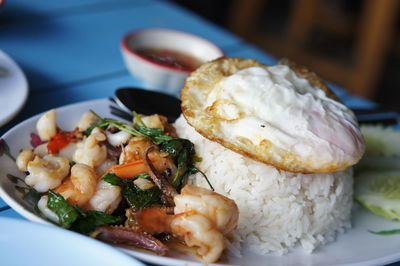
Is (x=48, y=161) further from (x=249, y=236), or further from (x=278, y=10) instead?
(x=278, y=10)

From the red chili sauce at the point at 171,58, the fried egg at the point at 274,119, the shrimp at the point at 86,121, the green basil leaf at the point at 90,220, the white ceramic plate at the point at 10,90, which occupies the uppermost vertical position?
the fried egg at the point at 274,119

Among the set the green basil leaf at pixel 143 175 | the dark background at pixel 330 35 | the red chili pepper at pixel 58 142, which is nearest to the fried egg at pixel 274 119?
the green basil leaf at pixel 143 175

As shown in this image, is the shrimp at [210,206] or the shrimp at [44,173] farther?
the shrimp at [44,173]

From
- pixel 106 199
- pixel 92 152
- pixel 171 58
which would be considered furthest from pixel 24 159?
pixel 171 58

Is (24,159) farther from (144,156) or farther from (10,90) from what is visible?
(10,90)

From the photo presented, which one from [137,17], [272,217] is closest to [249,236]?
[272,217]

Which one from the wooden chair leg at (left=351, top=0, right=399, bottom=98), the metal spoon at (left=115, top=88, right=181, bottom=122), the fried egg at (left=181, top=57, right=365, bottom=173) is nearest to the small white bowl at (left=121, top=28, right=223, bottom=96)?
the metal spoon at (left=115, top=88, right=181, bottom=122)

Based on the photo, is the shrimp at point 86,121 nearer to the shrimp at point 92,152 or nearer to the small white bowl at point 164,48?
the shrimp at point 92,152
